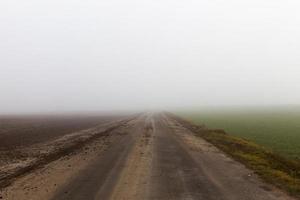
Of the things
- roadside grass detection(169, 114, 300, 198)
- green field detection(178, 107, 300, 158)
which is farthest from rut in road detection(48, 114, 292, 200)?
green field detection(178, 107, 300, 158)

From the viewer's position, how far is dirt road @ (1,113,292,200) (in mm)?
13205

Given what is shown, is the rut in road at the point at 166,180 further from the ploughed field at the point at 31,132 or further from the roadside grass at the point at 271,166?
the ploughed field at the point at 31,132

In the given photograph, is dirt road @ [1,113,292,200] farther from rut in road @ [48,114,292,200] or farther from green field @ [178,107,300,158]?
green field @ [178,107,300,158]

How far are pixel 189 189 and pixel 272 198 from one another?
308cm

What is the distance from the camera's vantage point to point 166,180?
15.8 metres

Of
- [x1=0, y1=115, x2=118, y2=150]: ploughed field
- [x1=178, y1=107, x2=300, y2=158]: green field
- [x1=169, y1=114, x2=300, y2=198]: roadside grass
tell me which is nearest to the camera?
[x1=169, y1=114, x2=300, y2=198]: roadside grass

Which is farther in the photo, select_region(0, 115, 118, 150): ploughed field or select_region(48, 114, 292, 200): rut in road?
select_region(0, 115, 118, 150): ploughed field

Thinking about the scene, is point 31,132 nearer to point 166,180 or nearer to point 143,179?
point 143,179

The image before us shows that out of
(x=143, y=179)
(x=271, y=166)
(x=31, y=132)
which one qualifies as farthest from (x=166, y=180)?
(x=31, y=132)

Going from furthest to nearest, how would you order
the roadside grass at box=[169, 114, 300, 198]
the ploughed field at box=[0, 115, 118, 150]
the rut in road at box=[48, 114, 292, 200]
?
the ploughed field at box=[0, 115, 118, 150] → the roadside grass at box=[169, 114, 300, 198] → the rut in road at box=[48, 114, 292, 200]

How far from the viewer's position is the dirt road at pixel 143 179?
1321 cm

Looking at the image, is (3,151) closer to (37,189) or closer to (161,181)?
(37,189)

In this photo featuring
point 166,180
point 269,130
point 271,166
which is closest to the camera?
point 166,180

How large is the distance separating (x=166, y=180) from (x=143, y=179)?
100 cm
